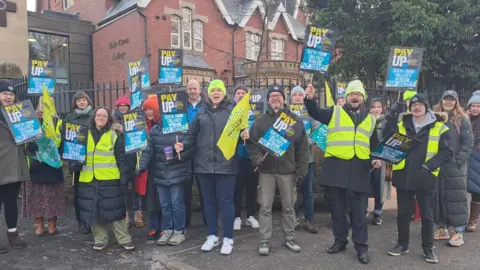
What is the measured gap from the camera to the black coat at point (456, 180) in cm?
503

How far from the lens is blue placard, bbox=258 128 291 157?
466cm

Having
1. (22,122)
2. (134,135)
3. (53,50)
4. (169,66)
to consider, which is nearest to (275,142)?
(134,135)

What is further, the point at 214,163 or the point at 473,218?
the point at 473,218

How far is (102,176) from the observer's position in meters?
4.96

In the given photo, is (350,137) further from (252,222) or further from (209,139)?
(252,222)

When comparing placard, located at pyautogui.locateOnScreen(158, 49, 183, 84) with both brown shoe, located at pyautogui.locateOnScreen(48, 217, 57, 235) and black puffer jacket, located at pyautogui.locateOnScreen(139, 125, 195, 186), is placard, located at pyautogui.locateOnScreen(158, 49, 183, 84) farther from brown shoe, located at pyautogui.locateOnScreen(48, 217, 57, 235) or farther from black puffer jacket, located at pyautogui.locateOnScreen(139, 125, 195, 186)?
brown shoe, located at pyautogui.locateOnScreen(48, 217, 57, 235)

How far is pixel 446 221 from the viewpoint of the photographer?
203 inches

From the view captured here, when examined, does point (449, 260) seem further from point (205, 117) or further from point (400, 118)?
point (205, 117)

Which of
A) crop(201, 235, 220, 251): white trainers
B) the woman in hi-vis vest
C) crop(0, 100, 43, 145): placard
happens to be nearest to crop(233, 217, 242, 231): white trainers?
crop(201, 235, 220, 251): white trainers

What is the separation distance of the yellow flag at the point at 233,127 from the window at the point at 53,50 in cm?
2132

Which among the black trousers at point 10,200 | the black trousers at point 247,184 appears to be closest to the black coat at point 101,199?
the black trousers at point 10,200

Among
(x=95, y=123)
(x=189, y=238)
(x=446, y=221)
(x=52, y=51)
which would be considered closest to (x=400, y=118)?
(x=446, y=221)

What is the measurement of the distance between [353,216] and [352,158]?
678mm

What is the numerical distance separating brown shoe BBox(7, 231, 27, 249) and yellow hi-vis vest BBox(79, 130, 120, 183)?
1.25 meters
